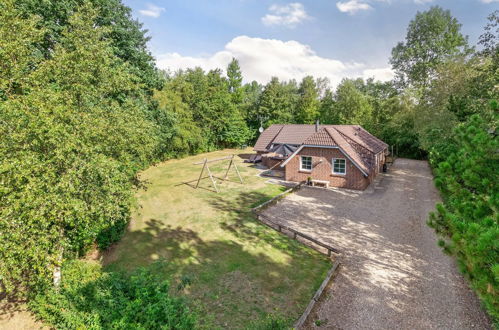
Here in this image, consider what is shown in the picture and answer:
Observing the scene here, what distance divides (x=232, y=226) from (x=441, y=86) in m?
24.3

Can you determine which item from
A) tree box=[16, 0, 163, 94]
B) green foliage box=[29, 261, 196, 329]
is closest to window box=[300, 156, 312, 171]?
tree box=[16, 0, 163, 94]

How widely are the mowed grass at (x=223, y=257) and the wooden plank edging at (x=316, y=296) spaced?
12.0 inches

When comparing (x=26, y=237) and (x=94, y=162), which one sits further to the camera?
(x=94, y=162)

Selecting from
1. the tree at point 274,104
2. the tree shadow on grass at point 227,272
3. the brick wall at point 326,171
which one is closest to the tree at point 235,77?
the tree at point 274,104

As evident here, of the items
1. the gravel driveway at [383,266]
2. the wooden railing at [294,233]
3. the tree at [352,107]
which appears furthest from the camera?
the tree at [352,107]

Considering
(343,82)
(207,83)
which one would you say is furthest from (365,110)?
(207,83)

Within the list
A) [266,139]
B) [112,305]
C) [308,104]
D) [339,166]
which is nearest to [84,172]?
[112,305]

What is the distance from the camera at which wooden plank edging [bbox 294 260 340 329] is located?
703 centimetres

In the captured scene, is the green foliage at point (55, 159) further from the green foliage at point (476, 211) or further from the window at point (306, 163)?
the window at point (306, 163)

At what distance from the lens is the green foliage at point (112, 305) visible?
532 cm

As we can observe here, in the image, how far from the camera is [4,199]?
234 inches

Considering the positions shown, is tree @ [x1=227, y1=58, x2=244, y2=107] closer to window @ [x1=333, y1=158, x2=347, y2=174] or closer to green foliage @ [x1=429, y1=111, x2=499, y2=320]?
window @ [x1=333, y1=158, x2=347, y2=174]

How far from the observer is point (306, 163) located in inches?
890

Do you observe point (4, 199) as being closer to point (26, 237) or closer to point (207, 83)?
point (26, 237)
